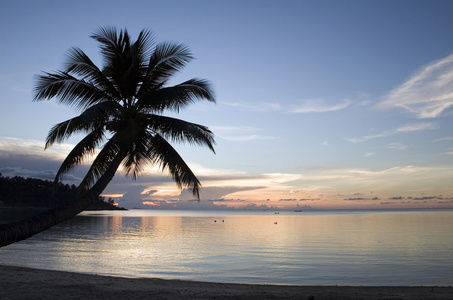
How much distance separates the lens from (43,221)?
7.97m

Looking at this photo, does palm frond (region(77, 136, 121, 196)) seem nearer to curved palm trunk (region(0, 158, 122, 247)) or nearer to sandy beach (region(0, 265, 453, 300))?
curved palm trunk (region(0, 158, 122, 247))

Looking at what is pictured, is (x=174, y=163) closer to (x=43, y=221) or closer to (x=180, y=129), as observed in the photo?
(x=180, y=129)

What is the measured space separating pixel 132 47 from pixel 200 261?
17535mm

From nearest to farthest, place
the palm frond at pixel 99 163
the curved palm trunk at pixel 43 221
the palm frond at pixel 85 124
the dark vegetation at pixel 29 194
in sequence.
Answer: the curved palm trunk at pixel 43 221
the palm frond at pixel 85 124
the palm frond at pixel 99 163
the dark vegetation at pixel 29 194

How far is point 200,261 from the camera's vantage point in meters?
25.7

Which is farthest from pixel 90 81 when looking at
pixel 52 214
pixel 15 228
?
pixel 15 228

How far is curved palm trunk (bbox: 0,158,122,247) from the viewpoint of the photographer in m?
7.01

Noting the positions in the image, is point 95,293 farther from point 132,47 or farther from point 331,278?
point 331,278

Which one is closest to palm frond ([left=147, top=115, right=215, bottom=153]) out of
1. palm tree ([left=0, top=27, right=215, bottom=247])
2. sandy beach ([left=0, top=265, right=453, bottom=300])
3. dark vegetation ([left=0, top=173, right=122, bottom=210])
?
palm tree ([left=0, top=27, right=215, bottom=247])

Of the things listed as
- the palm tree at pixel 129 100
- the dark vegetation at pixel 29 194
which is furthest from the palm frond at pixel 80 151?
the dark vegetation at pixel 29 194

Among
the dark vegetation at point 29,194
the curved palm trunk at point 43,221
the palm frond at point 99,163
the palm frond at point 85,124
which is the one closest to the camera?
the curved palm trunk at point 43,221

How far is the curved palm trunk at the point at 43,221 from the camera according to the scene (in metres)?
7.01

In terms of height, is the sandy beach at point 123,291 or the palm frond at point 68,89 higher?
the palm frond at point 68,89

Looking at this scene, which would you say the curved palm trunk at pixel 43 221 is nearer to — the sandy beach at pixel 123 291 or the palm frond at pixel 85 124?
the palm frond at pixel 85 124
